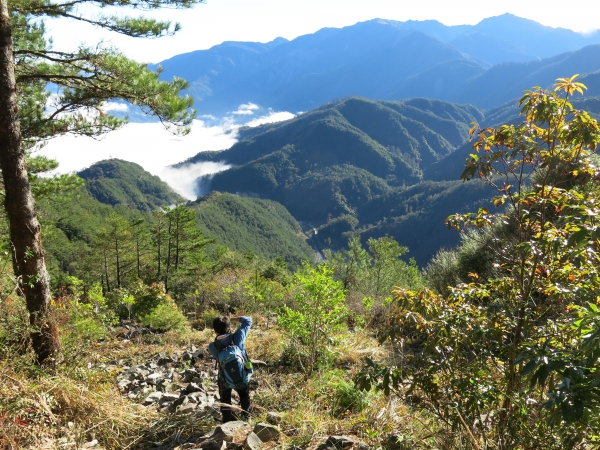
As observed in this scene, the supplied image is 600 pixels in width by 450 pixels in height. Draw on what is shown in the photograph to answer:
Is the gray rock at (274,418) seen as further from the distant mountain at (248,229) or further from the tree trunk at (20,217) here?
the distant mountain at (248,229)

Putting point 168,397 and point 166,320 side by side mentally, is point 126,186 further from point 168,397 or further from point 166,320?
point 168,397

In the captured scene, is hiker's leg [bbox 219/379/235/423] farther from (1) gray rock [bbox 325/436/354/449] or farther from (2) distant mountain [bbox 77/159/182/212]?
(2) distant mountain [bbox 77/159/182/212]

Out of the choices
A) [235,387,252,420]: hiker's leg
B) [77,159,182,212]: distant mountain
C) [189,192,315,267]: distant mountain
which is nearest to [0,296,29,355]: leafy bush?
[235,387,252,420]: hiker's leg

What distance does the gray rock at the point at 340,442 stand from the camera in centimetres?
316

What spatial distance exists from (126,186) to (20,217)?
169 meters

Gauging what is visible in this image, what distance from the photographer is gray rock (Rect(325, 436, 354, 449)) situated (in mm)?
3156

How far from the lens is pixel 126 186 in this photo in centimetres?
15688

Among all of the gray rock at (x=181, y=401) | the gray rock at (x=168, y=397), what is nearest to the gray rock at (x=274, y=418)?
the gray rock at (x=181, y=401)

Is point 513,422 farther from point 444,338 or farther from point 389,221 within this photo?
point 389,221

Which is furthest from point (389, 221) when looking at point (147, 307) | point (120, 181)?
point (147, 307)

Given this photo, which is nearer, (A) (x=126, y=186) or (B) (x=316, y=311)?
(B) (x=316, y=311)

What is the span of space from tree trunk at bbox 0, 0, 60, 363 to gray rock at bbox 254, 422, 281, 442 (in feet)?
8.18

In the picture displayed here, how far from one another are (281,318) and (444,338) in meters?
3.21

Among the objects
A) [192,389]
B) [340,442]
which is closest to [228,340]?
[192,389]
